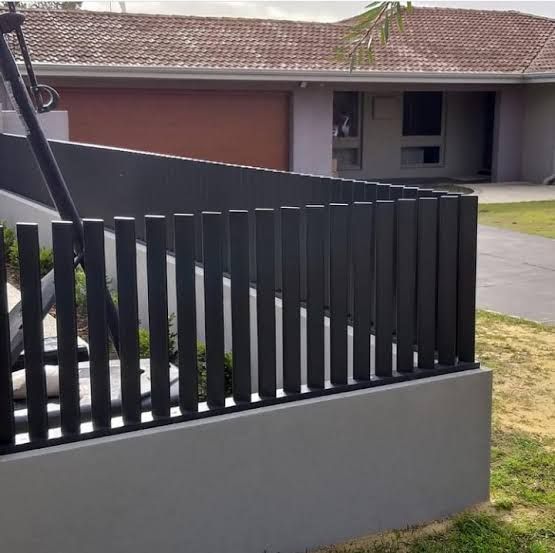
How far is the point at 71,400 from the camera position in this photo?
3510 millimetres

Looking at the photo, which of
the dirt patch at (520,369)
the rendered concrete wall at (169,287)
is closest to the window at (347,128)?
the rendered concrete wall at (169,287)

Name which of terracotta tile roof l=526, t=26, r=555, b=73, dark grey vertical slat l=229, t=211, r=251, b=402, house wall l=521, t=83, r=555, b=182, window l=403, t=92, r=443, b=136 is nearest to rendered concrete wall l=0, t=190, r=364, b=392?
dark grey vertical slat l=229, t=211, r=251, b=402

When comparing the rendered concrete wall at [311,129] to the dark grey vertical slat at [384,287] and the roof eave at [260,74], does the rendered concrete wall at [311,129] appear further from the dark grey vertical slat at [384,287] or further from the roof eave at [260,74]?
the dark grey vertical slat at [384,287]

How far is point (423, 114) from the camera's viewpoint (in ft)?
81.3

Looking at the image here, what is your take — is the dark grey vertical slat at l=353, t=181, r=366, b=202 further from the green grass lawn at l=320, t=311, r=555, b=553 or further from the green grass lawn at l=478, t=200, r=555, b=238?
the green grass lawn at l=478, t=200, r=555, b=238

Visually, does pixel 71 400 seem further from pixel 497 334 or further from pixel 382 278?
pixel 497 334

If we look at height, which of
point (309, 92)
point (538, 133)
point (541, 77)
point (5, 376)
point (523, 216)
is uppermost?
point (541, 77)

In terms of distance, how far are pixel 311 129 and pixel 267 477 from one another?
58.1 ft

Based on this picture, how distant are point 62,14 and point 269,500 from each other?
19221 mm

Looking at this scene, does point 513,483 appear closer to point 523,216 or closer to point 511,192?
point 523,216

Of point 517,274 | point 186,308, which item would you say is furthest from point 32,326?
point 517,274

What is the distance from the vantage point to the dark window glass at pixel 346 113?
23.5 m

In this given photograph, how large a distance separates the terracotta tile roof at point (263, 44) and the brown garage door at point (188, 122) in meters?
0.78

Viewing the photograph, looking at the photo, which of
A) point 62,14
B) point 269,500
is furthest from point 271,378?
point 62,14
